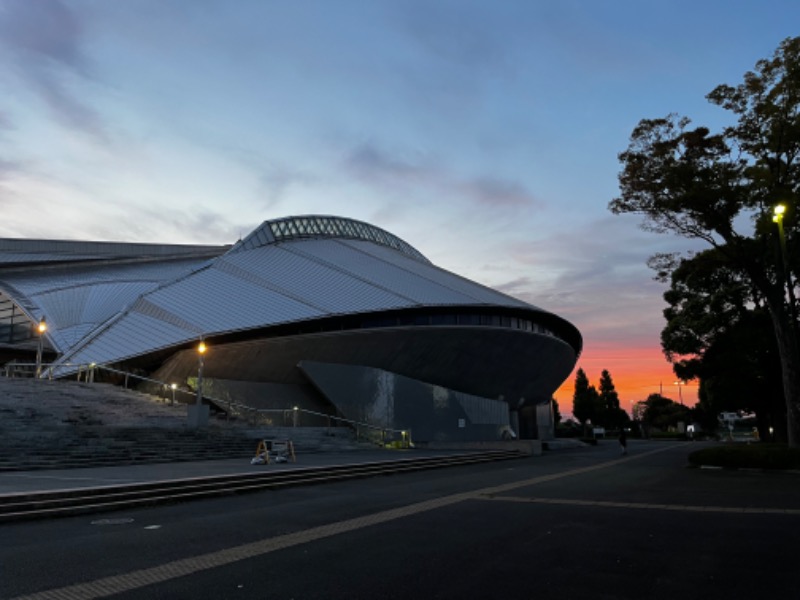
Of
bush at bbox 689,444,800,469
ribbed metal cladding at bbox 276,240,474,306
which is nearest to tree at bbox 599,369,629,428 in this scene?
ribbed metal cladding at bbox 276,240,474,306

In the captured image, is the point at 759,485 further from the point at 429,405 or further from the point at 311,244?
the point at 311,244

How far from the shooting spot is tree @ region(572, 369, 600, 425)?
92438 mm

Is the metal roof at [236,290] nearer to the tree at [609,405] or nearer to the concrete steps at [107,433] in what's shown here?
the concrete steps at [107,433]

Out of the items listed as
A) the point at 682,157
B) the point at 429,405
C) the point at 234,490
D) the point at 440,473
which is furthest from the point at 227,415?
the point at 682,157

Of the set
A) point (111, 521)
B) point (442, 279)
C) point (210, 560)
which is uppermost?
point (442, 279)

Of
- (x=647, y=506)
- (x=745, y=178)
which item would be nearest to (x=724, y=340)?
(x=745, y=178)

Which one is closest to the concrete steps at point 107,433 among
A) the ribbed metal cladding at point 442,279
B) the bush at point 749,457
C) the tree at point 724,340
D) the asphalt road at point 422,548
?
the asphalt road at point 422,548

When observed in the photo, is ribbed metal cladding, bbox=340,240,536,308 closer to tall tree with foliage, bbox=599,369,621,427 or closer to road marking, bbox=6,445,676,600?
road marking, bbox=6,445,676,600

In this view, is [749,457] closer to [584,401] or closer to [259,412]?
[259,412]

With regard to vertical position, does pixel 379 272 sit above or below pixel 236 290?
above

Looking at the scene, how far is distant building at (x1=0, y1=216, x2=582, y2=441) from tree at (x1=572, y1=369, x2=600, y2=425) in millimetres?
52715

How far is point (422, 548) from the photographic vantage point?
21.5 feet

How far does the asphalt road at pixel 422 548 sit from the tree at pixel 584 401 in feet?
281

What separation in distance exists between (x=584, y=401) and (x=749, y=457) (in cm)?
7904
